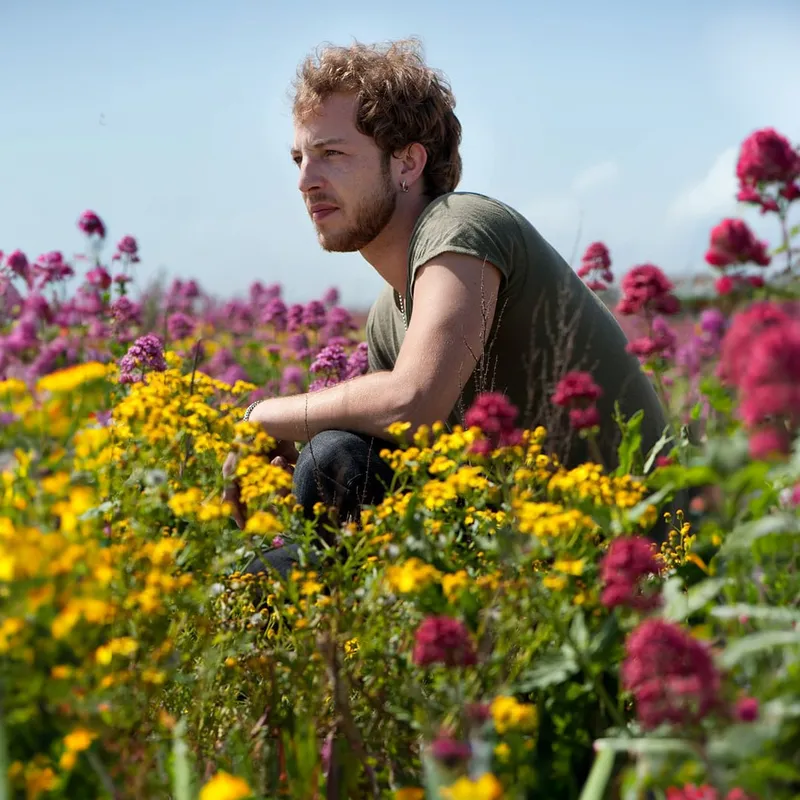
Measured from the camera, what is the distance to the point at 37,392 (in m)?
1.93

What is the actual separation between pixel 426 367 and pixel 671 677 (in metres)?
1.68

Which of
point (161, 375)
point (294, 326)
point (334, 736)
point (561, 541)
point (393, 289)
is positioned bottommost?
point (334, 736)

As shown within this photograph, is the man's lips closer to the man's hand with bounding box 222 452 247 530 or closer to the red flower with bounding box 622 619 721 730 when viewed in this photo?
the man's hand with bounding box 222 452 247 530

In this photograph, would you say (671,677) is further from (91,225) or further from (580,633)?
(91,225)

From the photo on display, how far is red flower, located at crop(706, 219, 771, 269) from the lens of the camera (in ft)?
6.25

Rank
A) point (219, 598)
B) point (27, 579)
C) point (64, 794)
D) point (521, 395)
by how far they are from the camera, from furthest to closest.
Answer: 1. point (521, 395)
2. point (219, 598)
3. point (64, 794)
4. point (27, 579)

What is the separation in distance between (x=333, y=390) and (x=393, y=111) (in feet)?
4.36

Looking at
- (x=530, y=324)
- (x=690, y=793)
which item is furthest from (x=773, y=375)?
(x=530, y=324)

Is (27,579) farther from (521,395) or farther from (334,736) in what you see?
(521,395)

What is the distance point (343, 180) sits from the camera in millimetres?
3936

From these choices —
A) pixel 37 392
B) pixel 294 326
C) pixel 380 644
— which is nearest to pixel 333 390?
pixel 380 644

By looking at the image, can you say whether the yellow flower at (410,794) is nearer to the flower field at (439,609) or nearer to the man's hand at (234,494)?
the flower field at (439,609)

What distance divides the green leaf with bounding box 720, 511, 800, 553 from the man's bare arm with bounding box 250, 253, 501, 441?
1.25 metres

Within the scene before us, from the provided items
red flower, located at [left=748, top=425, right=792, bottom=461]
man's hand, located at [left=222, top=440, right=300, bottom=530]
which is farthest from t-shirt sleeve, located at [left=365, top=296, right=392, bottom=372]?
red flower, located at [left=748, top=425, right=792, bottom=461]
